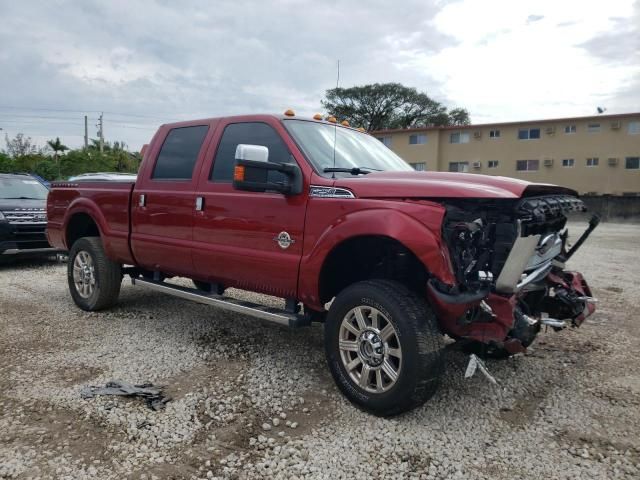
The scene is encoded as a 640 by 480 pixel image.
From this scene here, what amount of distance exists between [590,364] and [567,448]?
159cm

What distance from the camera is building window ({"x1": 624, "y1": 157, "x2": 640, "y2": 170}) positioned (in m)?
30.2

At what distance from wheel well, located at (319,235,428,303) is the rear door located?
1.43 metres

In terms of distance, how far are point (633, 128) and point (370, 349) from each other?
107 feet

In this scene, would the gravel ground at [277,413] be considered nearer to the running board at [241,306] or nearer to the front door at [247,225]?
the running board at [241,306]

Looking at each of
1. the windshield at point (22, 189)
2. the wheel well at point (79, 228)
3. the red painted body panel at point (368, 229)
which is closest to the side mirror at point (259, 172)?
the red painted body panel at point (368, 229)

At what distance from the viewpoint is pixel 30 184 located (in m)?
10.0

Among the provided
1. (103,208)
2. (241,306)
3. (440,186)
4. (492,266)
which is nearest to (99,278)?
(103,208)

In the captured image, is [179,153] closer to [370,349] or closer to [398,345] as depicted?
[370,349]

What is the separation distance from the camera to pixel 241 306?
4133 millimetres

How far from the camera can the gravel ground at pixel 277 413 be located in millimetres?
2779

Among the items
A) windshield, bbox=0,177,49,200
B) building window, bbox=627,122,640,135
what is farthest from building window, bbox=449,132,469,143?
windshield, bbox=0,177,49,200

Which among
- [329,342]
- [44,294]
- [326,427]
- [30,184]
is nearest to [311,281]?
[329,342]

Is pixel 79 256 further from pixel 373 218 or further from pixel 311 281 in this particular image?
pixel 373 218

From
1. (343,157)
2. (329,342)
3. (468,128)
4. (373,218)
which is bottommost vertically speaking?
(329,342)
